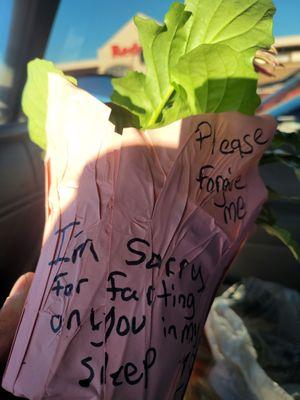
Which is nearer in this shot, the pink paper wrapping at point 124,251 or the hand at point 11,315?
the pink paper wrapping at point 124,251

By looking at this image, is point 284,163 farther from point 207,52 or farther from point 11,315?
point 11,315

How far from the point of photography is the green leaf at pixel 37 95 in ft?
1.92

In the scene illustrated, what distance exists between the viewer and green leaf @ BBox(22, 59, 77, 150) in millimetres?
585

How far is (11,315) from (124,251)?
0.72 ft

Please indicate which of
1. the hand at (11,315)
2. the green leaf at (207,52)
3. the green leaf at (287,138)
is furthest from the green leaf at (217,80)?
the hand at (11,315)

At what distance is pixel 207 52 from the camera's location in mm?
514

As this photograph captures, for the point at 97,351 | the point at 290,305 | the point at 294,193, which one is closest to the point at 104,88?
the point at 294,193

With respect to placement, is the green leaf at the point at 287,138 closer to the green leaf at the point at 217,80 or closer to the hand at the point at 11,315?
the green leaf at the point at 217,80

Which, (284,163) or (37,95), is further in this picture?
(284,163)

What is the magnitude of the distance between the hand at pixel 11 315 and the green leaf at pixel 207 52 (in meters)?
0.27

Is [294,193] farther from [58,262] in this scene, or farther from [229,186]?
[58,262]

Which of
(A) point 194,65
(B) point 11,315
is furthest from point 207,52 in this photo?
(B) point 11,315

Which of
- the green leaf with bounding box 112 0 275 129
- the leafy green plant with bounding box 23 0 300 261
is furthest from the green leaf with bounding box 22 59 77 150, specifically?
the green leaf with bounding box 112 0 275 129

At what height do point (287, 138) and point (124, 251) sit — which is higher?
point (287, 138)
